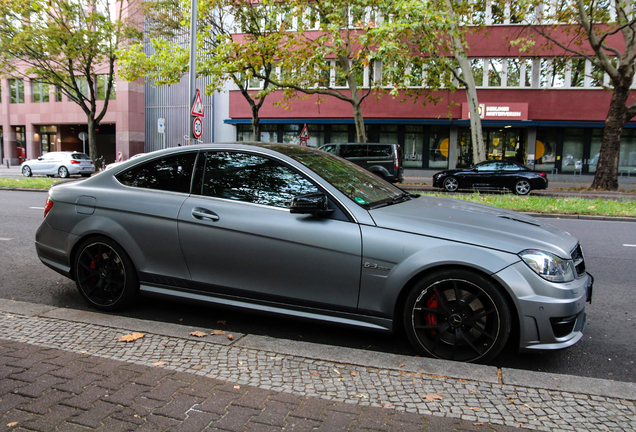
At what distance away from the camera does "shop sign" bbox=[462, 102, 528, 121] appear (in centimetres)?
2723

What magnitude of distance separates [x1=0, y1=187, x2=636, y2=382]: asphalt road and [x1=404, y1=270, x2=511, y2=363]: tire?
35cm

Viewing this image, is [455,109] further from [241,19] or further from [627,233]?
[627,233]

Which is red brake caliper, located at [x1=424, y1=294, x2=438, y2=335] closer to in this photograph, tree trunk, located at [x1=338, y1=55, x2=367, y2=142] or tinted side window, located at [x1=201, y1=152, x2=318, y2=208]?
tinted side window, located at [x1=201, y1=152, x2=318, y2=208]

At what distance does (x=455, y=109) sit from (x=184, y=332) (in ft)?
88.3

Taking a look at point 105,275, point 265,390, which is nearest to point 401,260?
point 265,390

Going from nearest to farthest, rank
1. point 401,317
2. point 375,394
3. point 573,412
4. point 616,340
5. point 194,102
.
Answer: point 573,412 → point 375,394 → point 401,317 → point 616,340 → point 194,102

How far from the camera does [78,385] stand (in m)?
2.74

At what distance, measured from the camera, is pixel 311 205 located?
11.3 feet

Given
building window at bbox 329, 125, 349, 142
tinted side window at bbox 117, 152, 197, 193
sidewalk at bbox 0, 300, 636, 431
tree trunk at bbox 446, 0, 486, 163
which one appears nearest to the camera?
sidewalk at bbox 0, 300, 636, 431

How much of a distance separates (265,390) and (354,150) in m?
18.3

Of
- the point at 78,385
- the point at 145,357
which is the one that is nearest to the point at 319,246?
the point at 145,357

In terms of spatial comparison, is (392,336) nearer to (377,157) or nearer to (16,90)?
(377,157)

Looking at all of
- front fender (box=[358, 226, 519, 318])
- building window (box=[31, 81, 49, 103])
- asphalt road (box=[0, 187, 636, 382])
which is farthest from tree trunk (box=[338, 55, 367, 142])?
building window (box=[31, 81, 49, 103])

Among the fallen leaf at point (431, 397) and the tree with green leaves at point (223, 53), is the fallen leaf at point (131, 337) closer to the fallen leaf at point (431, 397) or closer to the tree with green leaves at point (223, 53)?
the fallen leaf at point (431, 397)
